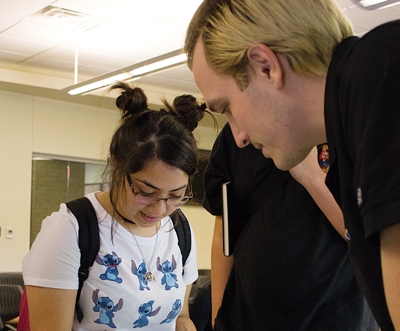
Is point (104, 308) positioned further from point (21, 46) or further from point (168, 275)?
point (21, 46)

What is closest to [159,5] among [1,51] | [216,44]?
[1,51]

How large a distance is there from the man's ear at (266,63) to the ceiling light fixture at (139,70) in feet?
10.4

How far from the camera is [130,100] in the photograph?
1849 mm

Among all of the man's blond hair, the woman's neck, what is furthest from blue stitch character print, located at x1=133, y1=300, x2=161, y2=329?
the man's blond hair

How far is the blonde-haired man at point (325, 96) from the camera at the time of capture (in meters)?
0.53

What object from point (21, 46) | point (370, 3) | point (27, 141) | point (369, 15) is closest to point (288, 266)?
point (370, 3)

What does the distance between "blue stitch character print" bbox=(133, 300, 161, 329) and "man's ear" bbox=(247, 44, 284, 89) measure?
1152mm

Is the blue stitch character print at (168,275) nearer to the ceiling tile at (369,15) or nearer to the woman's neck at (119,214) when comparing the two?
the woman's neck at (119,214)

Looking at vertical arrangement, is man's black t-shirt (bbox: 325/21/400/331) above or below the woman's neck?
above

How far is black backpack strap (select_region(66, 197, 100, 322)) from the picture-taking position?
1607mm

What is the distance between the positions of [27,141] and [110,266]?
227 inches

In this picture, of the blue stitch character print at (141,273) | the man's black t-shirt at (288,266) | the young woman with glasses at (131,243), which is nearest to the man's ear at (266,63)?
the man's black t-shirt at (288,266)

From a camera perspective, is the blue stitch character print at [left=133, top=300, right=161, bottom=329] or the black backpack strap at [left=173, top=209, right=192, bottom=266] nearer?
the blue stitch character print at [left=133, top=300, right=161, bottom=329]

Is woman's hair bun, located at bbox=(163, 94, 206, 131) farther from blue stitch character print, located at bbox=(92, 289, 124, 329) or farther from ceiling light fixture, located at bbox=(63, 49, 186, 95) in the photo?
ceiling light fixture, located at bbox=(63, 49, 186, 95)
